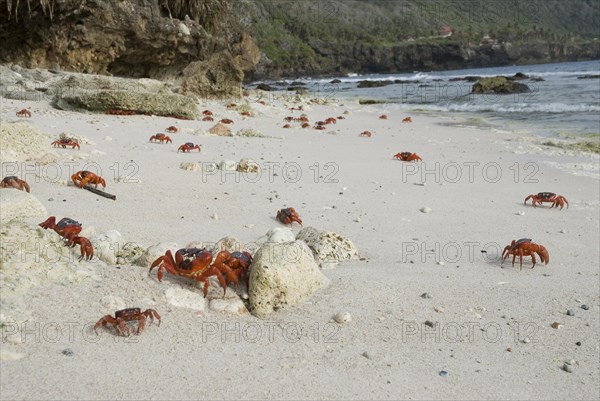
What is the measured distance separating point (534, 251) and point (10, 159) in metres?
5.38

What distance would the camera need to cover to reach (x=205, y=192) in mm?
5590

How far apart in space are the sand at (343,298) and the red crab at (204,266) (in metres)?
0.09

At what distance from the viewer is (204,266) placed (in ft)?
9.43

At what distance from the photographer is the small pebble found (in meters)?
2.88

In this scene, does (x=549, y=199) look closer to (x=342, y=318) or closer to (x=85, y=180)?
(x=342, y=318)

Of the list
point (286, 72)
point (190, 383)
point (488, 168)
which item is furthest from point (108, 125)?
point (286, 72)

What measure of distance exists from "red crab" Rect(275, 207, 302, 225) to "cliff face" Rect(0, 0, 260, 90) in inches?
594

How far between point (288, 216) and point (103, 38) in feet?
55.2

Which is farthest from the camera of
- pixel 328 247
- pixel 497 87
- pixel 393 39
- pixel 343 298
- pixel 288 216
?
pixel 393 39

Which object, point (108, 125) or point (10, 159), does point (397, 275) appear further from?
point (108, 125)

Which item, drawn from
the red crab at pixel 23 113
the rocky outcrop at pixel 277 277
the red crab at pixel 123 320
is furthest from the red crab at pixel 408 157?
the red crab at pixel 23 113

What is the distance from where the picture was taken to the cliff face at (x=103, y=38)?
57.2 ft

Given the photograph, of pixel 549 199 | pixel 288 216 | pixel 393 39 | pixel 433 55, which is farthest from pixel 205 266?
pixel 393 39

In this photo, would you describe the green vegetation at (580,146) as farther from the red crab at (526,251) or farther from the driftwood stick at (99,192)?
the driftwood stick at (99,192)
